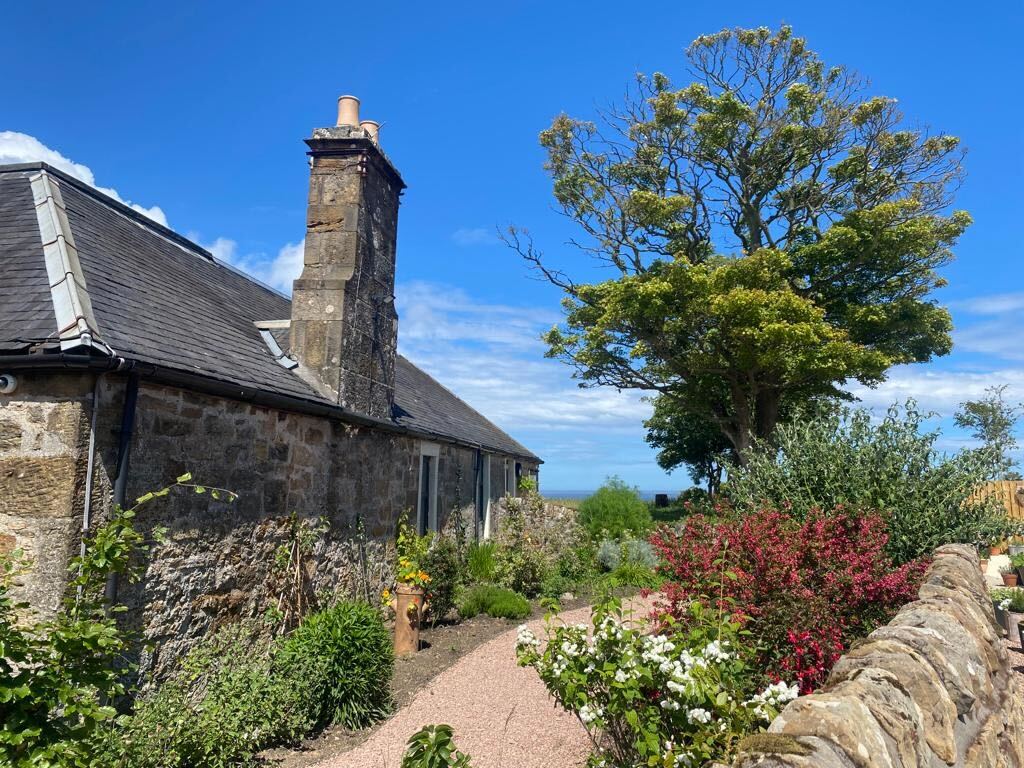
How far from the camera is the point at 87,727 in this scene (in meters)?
3.34

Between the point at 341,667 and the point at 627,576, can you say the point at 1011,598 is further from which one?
the point at 341,667

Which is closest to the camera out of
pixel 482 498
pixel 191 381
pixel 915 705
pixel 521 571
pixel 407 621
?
pixel 915 705

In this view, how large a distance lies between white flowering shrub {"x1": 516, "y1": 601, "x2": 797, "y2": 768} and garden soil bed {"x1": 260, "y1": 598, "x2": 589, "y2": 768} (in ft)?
8.80

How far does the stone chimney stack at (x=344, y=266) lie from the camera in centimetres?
840

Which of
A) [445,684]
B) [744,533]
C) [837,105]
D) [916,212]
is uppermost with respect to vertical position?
[837,105]

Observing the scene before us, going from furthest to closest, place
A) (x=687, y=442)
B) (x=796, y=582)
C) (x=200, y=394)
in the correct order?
(x=687, y=442) < (x=200, y=394) < (x=796, y=582)

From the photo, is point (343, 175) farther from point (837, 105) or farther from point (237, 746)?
point (837, 105)

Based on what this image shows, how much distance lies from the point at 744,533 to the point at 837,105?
51.4 ft

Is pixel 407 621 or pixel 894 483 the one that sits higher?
pixel 894 483

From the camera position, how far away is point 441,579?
1016 cm

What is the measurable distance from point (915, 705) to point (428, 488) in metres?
9.80

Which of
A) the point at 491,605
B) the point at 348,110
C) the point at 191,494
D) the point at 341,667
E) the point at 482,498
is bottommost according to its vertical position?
the point at 491,605

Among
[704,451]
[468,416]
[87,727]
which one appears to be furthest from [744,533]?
[704,451]

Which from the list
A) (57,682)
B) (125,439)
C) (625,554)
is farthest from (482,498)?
(57,682)
